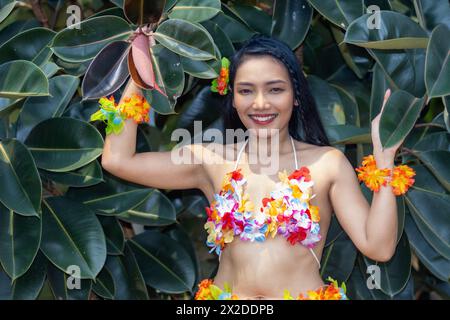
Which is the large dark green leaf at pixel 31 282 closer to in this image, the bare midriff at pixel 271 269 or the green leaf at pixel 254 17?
the bare midriff at pixel 271 269

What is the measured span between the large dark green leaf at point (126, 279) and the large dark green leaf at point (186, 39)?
2.95 feet

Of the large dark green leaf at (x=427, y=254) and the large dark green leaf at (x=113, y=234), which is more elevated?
the large dark green leaf at (x=113, y=234)

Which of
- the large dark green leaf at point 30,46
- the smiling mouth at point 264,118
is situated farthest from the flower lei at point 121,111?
the large dark green leaf at point 30,46

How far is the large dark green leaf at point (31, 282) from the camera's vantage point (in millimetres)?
3010

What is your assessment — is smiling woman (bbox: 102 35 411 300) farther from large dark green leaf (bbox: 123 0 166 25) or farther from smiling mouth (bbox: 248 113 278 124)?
large dark green leaf (bbox: 123 0 166 25)

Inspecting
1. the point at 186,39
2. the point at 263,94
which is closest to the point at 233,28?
the point at 186,39

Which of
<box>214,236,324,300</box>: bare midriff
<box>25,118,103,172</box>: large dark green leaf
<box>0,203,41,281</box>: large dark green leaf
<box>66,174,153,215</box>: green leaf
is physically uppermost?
<box>25,118,103,172</box>: large dark green leaf

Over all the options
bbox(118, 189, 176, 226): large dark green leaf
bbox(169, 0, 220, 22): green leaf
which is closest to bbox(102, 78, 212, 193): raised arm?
bbox(169, 0, 220, 22): green leaf

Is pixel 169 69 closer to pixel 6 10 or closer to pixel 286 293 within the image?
pixel 6 10

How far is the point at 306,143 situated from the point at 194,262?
2.63 ft

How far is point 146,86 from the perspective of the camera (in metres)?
2.51

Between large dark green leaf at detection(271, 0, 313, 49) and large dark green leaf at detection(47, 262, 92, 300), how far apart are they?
3.36 ft

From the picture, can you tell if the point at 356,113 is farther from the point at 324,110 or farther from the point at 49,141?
the point at 49,141

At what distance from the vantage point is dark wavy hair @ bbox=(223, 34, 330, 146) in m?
2.58
